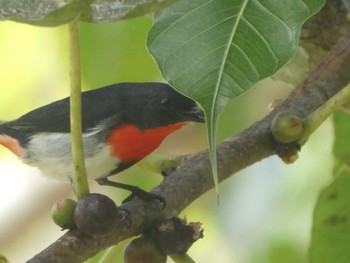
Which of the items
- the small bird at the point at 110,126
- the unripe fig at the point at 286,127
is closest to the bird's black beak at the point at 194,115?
the small bird at the point at 110,126

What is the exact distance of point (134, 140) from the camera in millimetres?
981

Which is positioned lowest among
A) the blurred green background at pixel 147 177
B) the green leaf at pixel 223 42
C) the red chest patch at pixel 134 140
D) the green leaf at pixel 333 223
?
the green leaf at pixel 223 42

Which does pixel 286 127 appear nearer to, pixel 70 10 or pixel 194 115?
pixel 194 115

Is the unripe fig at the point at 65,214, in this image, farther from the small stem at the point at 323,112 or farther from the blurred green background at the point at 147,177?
the blurred green background at the point at 147,177

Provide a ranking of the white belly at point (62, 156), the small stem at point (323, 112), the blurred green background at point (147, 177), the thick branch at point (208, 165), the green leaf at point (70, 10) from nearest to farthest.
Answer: the green leaf at point (70, 10)
the thick branch at point (208, 165)
the small stem at point (323, 112)
the white belly at point (62, 156)
the blurred green background at point (147, 177)

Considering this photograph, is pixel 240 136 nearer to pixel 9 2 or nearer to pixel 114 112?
pixel 114 112

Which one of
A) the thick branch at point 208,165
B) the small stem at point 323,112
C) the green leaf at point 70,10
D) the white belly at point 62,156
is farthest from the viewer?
the white belly at point 62,156

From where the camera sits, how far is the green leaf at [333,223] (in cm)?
94

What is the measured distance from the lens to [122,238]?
2.19ft

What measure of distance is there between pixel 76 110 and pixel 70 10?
0.37 feet

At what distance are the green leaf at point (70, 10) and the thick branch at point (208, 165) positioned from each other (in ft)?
0.56

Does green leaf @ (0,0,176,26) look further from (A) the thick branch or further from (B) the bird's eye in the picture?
(B) the bird's eye

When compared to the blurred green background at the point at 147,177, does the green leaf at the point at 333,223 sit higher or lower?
lower

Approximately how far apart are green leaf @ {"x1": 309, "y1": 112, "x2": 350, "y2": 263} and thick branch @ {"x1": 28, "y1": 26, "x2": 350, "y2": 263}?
0.11 metres
